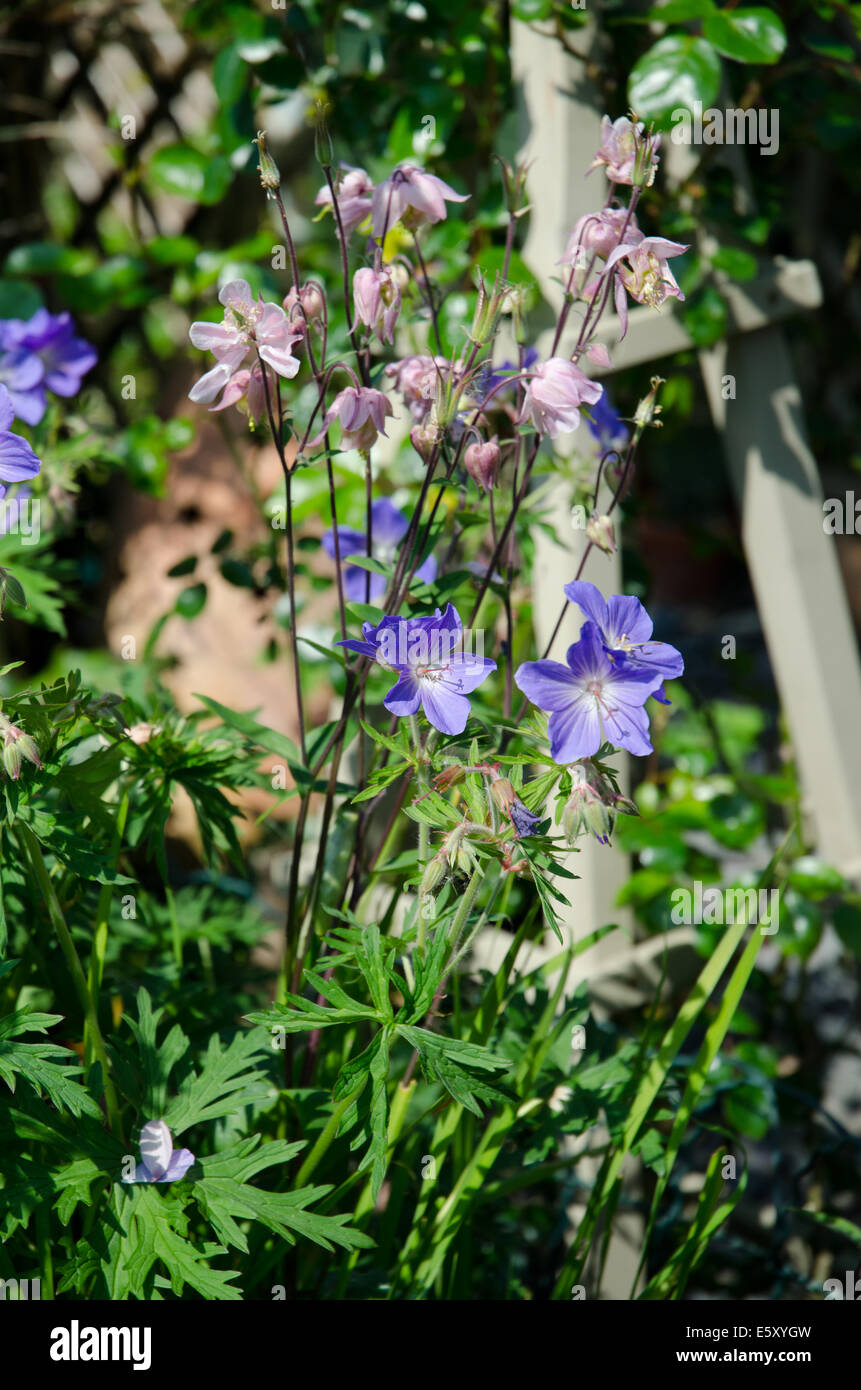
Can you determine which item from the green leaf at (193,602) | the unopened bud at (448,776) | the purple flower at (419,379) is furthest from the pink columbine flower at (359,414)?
the green leaf at (193,602)

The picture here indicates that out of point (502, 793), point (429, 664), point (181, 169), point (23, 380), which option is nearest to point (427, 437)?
point (429, 664)

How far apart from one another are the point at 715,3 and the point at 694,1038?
1.43m

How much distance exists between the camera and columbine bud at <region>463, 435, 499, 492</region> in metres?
0.87

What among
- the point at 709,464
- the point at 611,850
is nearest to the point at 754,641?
the point at 709,464

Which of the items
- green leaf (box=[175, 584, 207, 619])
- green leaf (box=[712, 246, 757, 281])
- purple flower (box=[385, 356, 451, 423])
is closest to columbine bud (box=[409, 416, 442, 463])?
purple flower (box=[385, 356, 451, 423])

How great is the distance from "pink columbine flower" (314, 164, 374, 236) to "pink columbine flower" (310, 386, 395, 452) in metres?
0.16

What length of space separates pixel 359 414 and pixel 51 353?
80 centimetres

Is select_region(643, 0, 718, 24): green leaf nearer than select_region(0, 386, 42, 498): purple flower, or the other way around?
select_region(0, 386, 42, 498): purple flower

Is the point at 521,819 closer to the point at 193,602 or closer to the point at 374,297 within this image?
the point at 374,297

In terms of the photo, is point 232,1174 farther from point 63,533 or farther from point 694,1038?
point 694,1038

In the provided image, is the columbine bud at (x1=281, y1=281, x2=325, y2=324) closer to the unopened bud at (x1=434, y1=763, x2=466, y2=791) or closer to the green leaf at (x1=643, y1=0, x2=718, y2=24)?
the unopened bud at (x1=434, y1=763, x2=466, y2=791)

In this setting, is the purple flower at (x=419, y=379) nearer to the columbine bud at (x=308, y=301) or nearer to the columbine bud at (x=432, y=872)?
the columbine bud at (x=308, y=301)

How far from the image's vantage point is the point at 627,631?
2.66 feet

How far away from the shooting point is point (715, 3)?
55.6 inches
